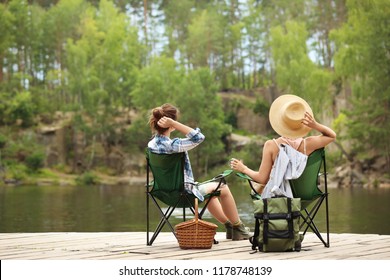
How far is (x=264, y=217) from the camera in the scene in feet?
11.8

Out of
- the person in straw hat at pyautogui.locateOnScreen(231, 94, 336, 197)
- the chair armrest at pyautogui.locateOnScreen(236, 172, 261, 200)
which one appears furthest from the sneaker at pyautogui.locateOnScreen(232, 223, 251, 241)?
the person in straw hat at pyautogui.locateOnScreen(231, 94, 336, 197)

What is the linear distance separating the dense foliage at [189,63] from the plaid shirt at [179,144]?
21.3 metres

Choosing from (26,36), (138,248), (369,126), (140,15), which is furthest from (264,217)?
(140,15)

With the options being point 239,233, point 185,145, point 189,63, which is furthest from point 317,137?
point 189,63

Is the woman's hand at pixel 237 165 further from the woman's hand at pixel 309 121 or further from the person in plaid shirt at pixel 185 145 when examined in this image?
the woman's hand at pixel 309 121

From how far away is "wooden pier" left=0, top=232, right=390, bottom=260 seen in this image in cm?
344

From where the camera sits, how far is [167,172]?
3.95 m

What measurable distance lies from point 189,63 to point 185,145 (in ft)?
107

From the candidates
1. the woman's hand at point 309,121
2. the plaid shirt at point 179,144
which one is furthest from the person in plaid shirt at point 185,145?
the woman's hand at point 309,121

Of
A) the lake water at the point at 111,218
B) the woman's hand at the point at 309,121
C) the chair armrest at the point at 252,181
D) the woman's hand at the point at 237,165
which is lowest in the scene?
the lake water at the point at 111,218

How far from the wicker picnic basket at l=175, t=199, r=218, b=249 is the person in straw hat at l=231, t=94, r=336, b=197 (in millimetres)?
321

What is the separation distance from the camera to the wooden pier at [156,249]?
344 cm

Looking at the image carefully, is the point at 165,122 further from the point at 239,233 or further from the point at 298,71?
the point at 298,71
